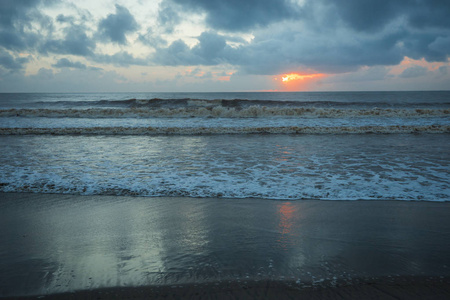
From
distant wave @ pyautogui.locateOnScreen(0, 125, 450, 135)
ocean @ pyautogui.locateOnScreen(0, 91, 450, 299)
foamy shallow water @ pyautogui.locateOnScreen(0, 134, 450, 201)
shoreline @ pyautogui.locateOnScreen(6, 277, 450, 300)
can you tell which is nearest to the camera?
shoreline @ pyautogui.locateOnScreen(6, 277, 450, 300)

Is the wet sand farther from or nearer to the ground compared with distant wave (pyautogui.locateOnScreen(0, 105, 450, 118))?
nearer to the ground

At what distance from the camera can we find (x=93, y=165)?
273 inches

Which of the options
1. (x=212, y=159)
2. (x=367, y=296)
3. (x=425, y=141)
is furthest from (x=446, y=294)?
(x=425, y=141)

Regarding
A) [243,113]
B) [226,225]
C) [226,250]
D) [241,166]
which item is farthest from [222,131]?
[226,250]

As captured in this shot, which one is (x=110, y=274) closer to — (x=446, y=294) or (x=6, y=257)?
(x=6, y=257)

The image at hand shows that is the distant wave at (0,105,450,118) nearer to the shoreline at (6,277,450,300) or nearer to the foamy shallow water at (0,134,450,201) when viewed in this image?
the foamy shallow water at (0,134,450,201)

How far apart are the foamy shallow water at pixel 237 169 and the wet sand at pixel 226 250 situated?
597mm

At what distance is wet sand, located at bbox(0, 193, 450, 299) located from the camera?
92.0 inches

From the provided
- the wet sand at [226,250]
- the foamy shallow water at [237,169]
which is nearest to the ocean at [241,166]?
the foamy shallow water at [237,169]

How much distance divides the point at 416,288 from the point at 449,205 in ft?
8.72

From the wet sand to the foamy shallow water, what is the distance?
597 millimetres

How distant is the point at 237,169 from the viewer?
649 cm

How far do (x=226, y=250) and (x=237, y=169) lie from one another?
3.60 m

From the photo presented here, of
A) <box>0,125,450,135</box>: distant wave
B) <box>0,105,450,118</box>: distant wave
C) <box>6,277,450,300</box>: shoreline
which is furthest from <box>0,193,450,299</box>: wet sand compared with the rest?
<box>0,105,450,118</box>: distant wave
